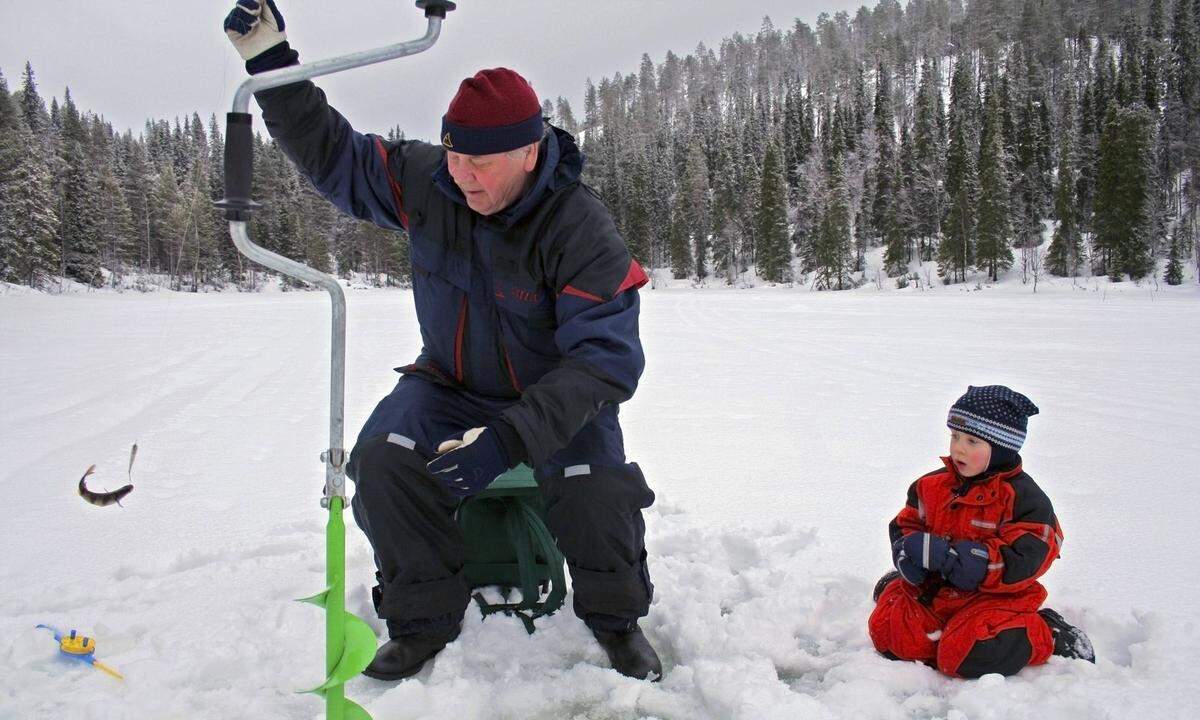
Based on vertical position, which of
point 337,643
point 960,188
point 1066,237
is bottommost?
point 337,643

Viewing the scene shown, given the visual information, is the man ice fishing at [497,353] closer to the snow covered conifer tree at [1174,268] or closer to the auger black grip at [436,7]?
the auger black grip at [436,7]

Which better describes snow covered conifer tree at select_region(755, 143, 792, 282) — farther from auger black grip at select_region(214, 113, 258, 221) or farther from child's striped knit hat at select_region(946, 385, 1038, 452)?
auger black grip at select_region(214, 113, 258, 221)

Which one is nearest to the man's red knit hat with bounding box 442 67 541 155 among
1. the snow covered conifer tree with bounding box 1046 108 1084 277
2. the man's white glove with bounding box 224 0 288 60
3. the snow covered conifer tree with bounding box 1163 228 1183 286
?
the man's white glove with bounding box 224 0 288 60

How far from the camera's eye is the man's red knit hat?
1.97m

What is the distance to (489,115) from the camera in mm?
1974

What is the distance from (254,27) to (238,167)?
624 mm

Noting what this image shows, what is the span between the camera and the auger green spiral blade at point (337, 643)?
59.8 inches

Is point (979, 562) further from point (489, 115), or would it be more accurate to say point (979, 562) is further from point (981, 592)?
point (489, 115)

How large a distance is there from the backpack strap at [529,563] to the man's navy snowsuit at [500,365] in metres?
0.20

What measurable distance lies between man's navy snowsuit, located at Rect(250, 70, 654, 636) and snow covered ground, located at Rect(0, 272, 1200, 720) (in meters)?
0.29

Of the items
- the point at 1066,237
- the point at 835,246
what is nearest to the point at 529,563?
the point at 1066,237

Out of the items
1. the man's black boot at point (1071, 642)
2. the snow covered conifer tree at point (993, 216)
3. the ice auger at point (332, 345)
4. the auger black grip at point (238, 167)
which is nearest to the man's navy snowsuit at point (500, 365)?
the ice auger at point (332, 345)

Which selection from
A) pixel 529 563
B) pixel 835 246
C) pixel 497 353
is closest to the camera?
pixel 497 353

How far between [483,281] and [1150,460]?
4.00 metres
